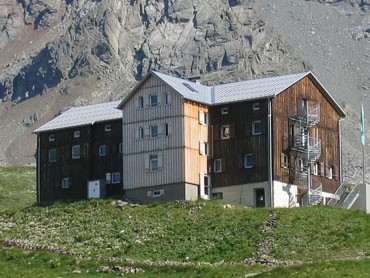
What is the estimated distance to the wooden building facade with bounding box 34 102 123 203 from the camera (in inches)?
4323

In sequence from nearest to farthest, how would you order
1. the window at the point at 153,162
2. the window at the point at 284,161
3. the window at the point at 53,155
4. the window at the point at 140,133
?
the window at the point at 284,161 → the window at the point at 153,162 → the window at the point at 140,133 → the window at the point at 53,155

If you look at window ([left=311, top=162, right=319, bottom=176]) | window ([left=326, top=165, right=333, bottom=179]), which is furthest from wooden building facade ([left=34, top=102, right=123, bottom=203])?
window ([left=326, top=165, right=333, bottom=179])

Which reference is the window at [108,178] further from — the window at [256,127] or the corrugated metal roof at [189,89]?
the window at [256,127]

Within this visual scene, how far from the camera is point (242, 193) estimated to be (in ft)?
340

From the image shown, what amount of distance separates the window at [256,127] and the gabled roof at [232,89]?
183 centimetres

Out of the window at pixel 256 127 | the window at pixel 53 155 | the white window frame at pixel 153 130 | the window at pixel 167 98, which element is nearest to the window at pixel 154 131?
the white window frame at pixel 153 130

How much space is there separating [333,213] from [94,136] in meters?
25.6

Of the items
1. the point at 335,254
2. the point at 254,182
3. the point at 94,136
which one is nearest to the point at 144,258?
the point at 335,254

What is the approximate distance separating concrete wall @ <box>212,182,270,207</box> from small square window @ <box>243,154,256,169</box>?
150cm

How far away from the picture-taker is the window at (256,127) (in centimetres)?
10400

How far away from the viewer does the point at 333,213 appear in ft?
305

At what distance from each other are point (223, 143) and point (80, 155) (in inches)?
507

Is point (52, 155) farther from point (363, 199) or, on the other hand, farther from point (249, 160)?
point (363, 199)

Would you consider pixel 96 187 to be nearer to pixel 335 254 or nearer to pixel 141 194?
pixel 141 194
